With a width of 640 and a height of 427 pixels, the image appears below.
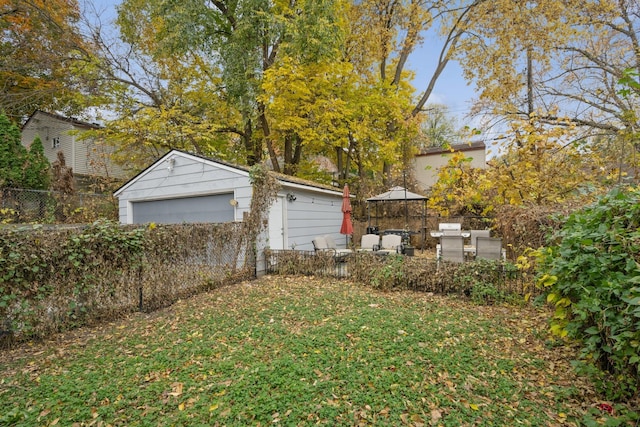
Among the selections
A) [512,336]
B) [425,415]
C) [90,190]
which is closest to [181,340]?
[425,415]

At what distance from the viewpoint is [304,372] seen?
3.29 meters

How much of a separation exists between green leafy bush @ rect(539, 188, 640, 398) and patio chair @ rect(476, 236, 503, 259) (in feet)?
13.4

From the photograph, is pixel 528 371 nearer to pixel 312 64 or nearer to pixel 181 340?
pixel 181 340

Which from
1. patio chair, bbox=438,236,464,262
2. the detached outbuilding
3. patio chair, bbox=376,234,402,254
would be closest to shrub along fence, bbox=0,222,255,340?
the detached outbuilding

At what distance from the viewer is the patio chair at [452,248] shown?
7301mm

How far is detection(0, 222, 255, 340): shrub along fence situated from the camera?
4.03 metres

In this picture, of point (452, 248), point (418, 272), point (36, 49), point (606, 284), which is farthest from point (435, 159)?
point (36, 49)

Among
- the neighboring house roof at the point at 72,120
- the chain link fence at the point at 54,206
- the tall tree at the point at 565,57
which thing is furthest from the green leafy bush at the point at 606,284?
the neighboring house roof at the point at 72,120

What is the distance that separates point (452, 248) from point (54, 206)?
14.9 metres

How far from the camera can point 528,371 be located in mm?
3357

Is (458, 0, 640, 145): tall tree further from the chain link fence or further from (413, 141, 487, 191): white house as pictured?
the chain link fence

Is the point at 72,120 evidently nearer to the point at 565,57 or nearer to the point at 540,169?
the point at 540,169

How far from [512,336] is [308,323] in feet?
9.26

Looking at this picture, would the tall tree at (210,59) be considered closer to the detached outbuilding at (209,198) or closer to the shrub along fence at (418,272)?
the detached outbuilding at (209,198)
